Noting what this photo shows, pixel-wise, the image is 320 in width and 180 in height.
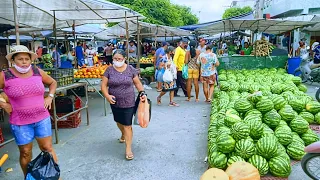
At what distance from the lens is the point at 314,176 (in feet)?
11.4

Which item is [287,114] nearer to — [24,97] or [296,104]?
[296,104]

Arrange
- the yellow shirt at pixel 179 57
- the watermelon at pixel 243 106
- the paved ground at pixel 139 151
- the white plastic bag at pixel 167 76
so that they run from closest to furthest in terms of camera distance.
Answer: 1. the paved ground at pixel 139 151
2. the watermelon at pixel 243 106
3. the white plastic bag at pixel 167 76
4. the yellow shirt at pixel 179 57

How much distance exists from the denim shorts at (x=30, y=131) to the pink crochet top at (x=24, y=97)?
0.19 ft

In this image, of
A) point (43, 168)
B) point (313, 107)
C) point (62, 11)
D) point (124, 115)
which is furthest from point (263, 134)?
point (62, 11)

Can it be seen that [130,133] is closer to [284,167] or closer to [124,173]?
[124,173]

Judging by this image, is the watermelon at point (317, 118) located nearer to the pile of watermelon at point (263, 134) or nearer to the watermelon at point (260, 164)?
the pile of watermelon at point (263, 134)

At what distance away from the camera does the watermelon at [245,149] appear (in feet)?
11.8

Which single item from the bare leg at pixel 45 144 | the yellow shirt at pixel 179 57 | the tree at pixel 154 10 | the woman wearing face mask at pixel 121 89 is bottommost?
the bare leg at pixel 45 144

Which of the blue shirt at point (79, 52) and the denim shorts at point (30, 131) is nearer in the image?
the denim shorts at point (30, 131)

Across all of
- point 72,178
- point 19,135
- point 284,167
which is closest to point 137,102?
point 72,178

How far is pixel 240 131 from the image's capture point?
382 cm

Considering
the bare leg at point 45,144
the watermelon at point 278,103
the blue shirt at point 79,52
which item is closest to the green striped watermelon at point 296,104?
the watermelon at point 278,103

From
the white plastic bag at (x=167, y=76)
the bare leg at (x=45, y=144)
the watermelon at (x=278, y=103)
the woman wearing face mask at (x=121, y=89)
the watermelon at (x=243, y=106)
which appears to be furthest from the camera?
the white plastic bag at (x=167, y=76)

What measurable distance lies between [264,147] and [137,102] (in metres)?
2.02
